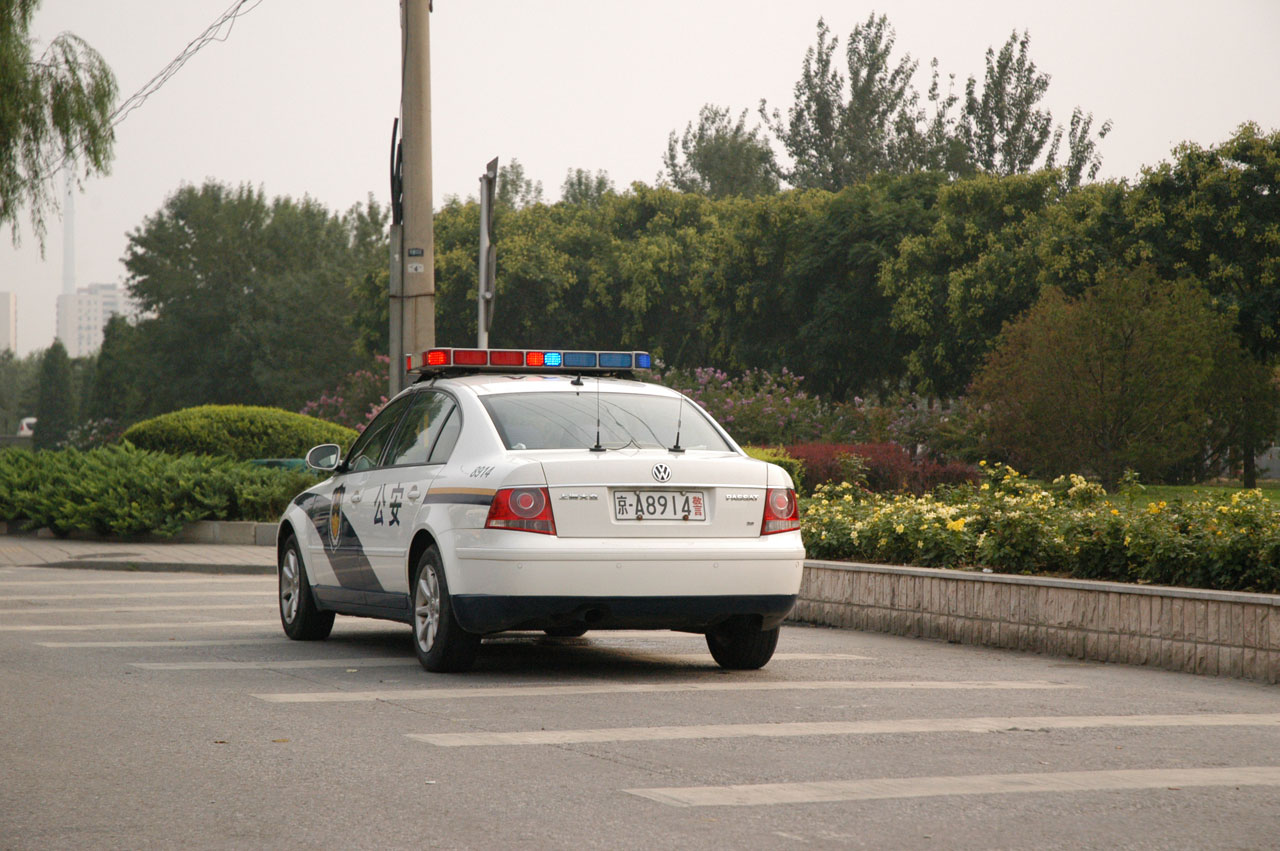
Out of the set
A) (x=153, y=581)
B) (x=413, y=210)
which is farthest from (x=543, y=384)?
(x=153, y=581)

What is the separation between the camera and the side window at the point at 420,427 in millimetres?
9438

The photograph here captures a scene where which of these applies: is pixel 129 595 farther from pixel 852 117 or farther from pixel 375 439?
pixel 852 117

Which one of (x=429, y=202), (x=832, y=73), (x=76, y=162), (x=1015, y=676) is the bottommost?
(x=1015, y=676)

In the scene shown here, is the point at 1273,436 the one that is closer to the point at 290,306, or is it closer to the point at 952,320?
the point at 952,320

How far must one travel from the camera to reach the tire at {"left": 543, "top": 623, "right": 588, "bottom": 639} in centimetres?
891

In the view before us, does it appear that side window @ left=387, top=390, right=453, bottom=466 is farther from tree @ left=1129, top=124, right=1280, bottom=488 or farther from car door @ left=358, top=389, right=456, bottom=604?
tree @ left=1129, top=124, right=1280, bottom=488

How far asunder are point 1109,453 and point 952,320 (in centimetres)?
1455

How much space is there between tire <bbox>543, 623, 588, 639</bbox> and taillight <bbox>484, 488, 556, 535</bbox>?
629 mm

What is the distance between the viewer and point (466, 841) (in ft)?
15.6

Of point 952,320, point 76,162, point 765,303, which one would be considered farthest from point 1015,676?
point 765,303

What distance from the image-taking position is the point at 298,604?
35.0ft

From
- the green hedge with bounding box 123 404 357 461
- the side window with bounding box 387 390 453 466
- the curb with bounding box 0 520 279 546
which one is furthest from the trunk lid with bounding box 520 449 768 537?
the green hedge with bounding box 123 404 357 461

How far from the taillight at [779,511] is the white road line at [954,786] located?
3.03 m

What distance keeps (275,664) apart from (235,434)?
618 inches
